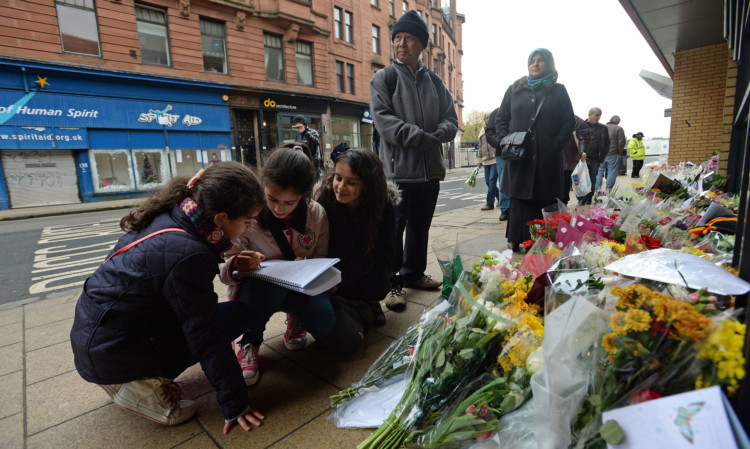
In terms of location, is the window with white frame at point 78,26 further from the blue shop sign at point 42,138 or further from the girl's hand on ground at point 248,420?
the girl's hand on ground at point 248,420

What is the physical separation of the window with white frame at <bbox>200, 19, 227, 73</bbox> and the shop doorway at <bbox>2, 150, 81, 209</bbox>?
19.9 ft

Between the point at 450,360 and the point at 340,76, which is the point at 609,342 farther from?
the point at 340,76

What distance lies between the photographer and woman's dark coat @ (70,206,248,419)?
1.47m

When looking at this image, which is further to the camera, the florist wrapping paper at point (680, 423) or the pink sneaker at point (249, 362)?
the pink sneaker at point (249, 362)

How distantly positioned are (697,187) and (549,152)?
6.00 ft

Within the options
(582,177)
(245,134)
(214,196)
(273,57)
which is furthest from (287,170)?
(273,57)

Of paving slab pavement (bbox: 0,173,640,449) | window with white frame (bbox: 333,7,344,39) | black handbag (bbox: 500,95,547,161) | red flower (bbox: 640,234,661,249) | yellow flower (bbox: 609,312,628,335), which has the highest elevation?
window with white frame (bbox: 333,7,344,39)

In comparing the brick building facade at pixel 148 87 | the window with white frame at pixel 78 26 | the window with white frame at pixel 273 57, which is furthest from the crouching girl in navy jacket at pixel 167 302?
the window with white frame at pixel 273 57

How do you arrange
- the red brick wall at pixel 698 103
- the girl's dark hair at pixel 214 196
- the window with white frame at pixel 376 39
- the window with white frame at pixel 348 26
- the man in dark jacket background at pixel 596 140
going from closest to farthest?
the girl's dark hair at pixel 214 196 < the man in dark jacket background at pixel 596 140 < the red brick wall at pixel 698 103 < the window with white frame at pixel 348 26 < the window with white frame at pixel 376 39

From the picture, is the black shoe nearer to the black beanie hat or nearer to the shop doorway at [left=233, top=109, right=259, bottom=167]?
the black beanie hat

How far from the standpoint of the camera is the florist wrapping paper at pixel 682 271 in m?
0.94

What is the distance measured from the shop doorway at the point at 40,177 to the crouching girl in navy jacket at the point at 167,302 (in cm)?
1360

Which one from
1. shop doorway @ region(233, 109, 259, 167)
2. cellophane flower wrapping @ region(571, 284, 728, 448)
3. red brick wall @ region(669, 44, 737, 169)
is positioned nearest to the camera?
cellophane flower wrapping @ region(571, 284, 728, 448)

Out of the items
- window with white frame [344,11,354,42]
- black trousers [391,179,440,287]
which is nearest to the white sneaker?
black trousers [391,179,440,287]
